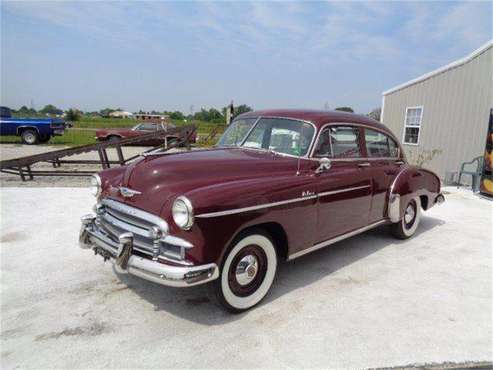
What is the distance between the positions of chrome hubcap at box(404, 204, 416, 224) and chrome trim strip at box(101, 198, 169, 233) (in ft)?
12.3

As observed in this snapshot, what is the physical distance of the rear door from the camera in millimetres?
4312

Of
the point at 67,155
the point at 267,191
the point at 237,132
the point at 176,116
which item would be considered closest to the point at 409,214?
the point at 237,132

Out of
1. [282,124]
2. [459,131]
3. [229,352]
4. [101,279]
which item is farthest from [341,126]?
[459,131]

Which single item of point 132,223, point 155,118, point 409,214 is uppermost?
point 155,118

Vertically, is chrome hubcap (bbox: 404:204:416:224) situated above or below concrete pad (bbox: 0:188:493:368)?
above

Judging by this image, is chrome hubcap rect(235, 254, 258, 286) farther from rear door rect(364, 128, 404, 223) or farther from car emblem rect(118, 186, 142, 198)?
rear door rect(364, 128, 404, 223)

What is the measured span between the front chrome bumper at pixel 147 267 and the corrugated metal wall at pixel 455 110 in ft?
31.5

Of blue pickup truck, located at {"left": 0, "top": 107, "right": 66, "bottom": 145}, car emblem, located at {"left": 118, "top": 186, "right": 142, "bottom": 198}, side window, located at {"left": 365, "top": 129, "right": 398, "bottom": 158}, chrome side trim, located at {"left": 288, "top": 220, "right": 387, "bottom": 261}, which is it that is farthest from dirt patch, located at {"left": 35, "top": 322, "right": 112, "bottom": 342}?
blue pickup truck, located at {"left": 0, "top": 107, "right": 66, "bottom": 145}

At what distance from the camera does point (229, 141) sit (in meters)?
4.27

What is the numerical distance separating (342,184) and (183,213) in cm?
193

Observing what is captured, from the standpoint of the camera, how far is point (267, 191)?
2982 mm

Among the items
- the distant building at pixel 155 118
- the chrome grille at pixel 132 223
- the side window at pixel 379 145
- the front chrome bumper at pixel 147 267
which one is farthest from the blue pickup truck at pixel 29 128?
the side window at pixel 379 145

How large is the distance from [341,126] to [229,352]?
8.90ft

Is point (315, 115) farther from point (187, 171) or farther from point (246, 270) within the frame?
point (246, 270)
